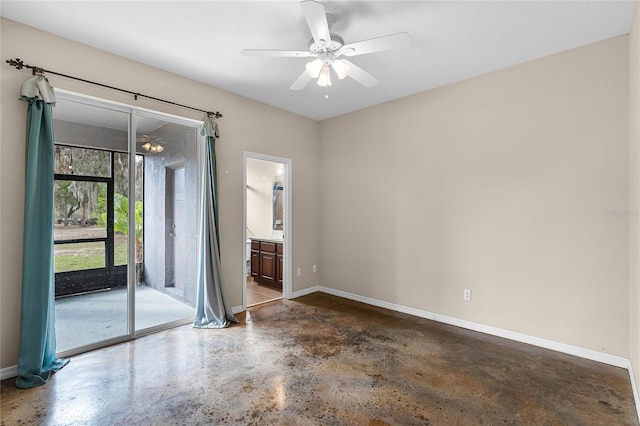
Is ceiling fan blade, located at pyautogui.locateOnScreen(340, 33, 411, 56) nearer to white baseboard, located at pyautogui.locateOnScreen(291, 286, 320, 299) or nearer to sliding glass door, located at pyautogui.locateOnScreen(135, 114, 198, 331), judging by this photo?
sliding glass door, located at pyautogui.locateOnScreen(135, 114, 198, 331)

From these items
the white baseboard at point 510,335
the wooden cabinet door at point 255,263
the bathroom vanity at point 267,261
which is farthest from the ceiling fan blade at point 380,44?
the wooden cabinet door at point 255,263

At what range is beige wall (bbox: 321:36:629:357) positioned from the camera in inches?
107

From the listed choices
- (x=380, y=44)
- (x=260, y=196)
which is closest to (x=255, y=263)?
(x=260, y=196)

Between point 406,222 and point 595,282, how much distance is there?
1951 mm

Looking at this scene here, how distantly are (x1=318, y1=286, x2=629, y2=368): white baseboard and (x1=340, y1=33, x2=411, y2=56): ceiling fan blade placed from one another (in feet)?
9.94

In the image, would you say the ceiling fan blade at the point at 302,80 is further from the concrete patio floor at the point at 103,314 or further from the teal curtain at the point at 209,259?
the concrete patio floor at the point at 103,314

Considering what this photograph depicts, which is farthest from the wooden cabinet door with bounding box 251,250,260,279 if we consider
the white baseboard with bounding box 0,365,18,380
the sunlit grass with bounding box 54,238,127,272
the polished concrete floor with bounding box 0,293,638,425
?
the white baseboard with bounding box 0,365,18,380

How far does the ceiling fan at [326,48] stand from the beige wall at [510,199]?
4.92 feet

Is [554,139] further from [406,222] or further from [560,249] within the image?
[406,222]

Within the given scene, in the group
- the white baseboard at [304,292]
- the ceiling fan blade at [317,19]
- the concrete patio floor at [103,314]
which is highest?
the ceiling fan blade at [317,19]

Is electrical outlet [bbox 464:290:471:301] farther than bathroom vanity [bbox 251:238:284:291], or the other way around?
bathroom vanity [bbox 251:238:284:291]

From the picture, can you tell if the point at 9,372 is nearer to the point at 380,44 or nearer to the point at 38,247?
the point at 38,247

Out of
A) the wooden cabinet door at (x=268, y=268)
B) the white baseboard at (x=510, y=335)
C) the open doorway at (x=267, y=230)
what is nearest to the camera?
the white baseboard at (x=510, y=335)

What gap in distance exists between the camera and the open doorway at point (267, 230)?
4.73 m
